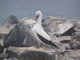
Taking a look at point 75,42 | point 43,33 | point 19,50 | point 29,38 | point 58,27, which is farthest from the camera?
point 58,27

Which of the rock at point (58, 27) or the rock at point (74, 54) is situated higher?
the rock at point (58, 27)

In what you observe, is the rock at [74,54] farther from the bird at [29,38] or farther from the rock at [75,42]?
the rock at [75,42]

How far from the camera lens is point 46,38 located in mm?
5281

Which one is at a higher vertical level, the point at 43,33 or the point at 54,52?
the point at 43,33

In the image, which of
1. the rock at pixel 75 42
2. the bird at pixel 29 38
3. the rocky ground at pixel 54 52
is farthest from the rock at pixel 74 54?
the rock at pixel 75 42

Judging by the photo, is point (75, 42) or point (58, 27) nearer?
point (75, 42)

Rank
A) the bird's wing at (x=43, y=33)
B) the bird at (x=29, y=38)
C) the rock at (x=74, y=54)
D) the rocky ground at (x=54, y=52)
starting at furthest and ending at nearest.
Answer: the bird's wing at (x=43, y=33)
the bird at (x=29, y=38)
the rock at (x=74, y=54)
the rocky ground at (x=54, y=52)

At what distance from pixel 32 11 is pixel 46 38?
389 cm

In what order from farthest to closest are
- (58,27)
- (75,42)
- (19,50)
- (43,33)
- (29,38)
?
(58,27), (75,42), (43,33), (29,38), (19,50)

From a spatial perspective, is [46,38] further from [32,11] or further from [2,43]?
[32,11]

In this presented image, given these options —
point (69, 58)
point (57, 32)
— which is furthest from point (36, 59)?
point (57, 32)

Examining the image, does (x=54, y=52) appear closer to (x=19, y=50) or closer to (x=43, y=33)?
(x=19, y=50)

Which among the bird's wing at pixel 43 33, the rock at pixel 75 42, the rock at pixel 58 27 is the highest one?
the rock at pixel 58 27

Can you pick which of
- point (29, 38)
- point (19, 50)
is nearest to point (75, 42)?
point (29, 38)
